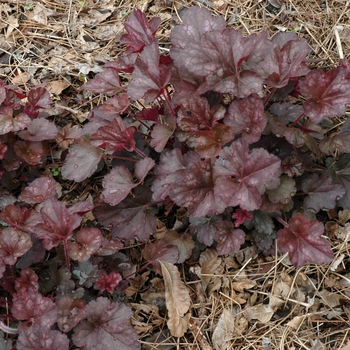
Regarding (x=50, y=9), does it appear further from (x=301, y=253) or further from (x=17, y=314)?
(x=301, y=253)

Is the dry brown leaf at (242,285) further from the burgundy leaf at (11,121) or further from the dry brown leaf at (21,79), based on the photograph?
the dry brown leaf at (21,79)

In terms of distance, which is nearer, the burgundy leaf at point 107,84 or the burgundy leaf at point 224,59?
A: the burgundy leaf at point 224,59

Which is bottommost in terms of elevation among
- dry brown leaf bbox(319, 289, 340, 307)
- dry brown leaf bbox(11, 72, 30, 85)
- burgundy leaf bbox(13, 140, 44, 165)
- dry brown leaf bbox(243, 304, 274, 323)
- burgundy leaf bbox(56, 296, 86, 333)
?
dry brown leaf bbox(243, 304, 274, 323)

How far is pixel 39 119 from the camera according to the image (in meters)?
2.13

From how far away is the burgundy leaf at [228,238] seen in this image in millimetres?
1841

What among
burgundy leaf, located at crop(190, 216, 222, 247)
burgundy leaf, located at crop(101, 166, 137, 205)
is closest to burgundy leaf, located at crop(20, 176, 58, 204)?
burgundy leaf, located at crop(101, 166, 137, 205)

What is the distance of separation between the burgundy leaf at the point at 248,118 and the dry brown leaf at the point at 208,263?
1.84 feet

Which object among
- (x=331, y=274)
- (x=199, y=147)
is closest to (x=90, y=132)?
(x=199, y=147)

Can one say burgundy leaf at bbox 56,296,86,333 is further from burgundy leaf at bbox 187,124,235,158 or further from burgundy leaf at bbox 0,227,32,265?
burgundy leaf at bbox 187,124,235,158

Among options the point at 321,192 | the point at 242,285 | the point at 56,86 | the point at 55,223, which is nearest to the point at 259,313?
the point at 242,285

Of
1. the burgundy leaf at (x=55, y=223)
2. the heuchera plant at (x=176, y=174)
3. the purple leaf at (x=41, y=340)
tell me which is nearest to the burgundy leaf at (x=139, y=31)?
the heuchera plant at (x=176, y=174)

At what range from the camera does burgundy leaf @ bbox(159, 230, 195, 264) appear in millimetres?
1918

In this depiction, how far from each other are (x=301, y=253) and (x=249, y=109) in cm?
57

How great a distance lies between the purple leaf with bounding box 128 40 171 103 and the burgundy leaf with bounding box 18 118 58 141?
504mm
